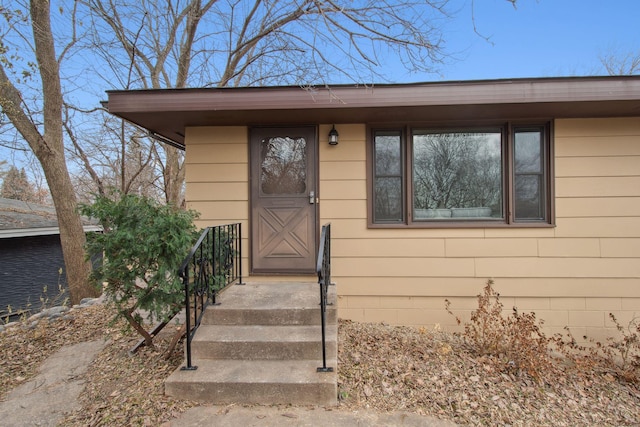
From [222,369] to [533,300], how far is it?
3569mm

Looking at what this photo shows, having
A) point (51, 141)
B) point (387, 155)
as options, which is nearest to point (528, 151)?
point (387, 155)

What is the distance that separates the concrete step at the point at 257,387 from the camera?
7.82ft

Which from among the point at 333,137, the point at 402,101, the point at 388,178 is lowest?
the point at 388,178

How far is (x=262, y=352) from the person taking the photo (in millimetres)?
2730

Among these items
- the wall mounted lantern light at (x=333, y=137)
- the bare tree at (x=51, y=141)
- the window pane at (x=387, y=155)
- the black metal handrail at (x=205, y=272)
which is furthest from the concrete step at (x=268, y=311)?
the bare tree at (x=51, y=141)

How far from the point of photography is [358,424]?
7.22 feet

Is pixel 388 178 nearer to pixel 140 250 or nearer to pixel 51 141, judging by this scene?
pixel 140 250

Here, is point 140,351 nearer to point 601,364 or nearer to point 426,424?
point 426,424

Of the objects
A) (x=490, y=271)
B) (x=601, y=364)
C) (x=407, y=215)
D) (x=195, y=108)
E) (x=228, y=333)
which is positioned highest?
(x=195, y=108)

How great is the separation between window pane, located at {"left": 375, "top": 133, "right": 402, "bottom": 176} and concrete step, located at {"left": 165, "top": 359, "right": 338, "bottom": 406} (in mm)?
2424

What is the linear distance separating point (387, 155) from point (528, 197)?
175 centimetres

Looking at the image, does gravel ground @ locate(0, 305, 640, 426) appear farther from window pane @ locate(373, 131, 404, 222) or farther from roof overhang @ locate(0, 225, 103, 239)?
roof overhang @ locate(0, 225, 103, 239)

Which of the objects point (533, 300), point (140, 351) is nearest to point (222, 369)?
point (140, 351)

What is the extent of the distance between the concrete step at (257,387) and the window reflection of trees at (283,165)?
7.25 ft
